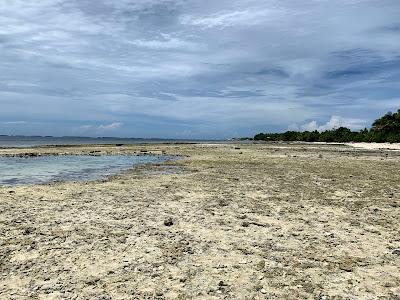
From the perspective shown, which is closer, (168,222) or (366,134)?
(168,222)

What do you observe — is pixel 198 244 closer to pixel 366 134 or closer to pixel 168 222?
pixel 168 222

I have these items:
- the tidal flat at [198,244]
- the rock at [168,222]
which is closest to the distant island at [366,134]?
the tidal flat at [198,244]

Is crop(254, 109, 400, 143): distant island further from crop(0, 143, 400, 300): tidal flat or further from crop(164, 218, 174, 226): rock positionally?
crop(164, 218, 174, 226): rock

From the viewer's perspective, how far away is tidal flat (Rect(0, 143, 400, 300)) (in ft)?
26.2

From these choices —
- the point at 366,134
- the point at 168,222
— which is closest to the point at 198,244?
the point at 168,222

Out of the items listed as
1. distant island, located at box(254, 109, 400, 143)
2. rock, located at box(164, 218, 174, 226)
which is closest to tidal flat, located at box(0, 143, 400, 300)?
rock, located at box(164, 218, 174, 226)

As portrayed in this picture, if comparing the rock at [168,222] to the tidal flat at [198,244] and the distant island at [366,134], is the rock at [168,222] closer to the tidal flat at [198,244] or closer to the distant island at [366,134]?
the tidal flat at [198,244]

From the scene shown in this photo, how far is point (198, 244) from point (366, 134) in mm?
130246

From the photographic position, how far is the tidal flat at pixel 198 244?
26.2 feet

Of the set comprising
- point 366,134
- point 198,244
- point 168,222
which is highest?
→ point 366,134

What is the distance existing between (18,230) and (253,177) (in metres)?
16.8

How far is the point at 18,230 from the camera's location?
11852mm

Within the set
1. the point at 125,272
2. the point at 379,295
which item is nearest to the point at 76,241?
Result: the point at 125,272

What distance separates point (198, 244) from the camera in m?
10.8
